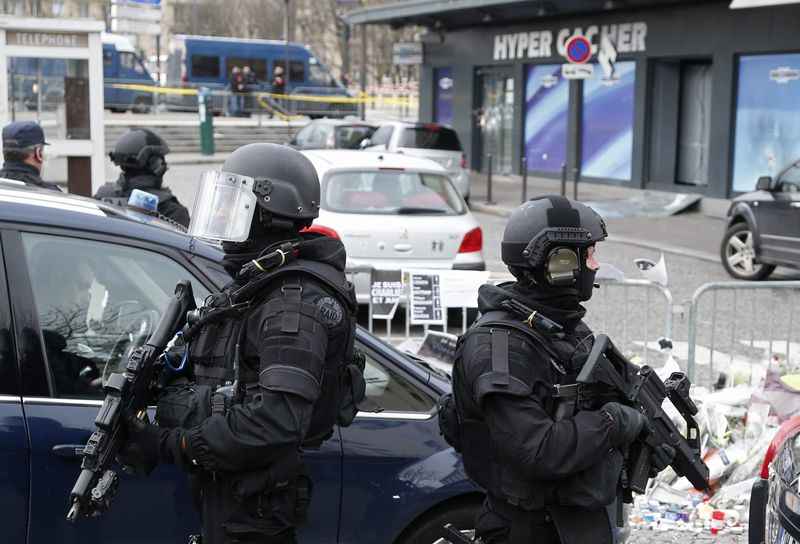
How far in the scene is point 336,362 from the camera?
2887mm

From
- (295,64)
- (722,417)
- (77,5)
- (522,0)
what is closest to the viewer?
(722,417)

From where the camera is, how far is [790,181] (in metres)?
11.8

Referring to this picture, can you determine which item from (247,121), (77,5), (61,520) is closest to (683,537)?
(61,520)

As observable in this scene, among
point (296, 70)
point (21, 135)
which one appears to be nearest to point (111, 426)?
point (21, 135)

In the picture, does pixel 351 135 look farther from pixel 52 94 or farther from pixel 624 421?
pixel 624 421

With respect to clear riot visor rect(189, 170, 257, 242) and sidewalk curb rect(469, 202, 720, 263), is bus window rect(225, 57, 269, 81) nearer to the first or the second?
sidewalk curb rect(469, 202, 720, 263)

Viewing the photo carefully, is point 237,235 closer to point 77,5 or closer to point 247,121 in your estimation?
point 247,121

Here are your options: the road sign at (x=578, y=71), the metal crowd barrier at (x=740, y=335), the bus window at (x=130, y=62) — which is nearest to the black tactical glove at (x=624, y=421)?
the metal crowd barrier at (x=740, y=335)

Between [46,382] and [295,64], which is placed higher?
[295,64]

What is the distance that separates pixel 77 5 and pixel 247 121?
3312 centimetres

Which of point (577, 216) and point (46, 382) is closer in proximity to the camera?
point (577, 216)

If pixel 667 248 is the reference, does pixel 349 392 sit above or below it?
above

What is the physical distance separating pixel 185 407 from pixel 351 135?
19.3 m

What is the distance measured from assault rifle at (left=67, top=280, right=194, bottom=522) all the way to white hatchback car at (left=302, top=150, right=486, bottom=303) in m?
6.27
